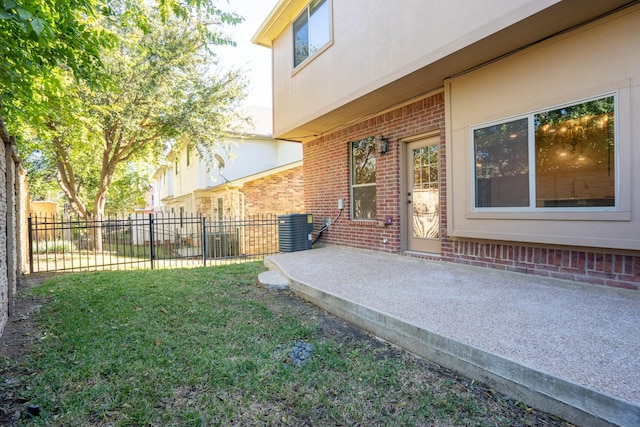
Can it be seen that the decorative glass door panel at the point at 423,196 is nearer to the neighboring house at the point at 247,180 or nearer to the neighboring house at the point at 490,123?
the neighboring house at the point at 490,123

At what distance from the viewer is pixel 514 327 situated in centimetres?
299

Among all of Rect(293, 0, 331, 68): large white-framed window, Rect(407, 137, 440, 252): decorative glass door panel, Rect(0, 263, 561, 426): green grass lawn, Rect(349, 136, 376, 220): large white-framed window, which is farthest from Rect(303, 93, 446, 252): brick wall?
Rect(0, 263, 561, 426): green grass lawn

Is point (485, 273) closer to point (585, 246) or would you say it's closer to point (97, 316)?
point (585, 246)

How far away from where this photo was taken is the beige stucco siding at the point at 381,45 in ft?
13.6

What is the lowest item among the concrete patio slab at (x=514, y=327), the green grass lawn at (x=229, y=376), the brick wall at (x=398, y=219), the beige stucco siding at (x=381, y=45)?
the green grass lawn at (x=229, y=376)

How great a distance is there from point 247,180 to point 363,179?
6.97 meters

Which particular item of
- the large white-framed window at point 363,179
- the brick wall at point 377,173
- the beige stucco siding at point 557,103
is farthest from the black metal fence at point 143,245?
the beige stucco siding at point 557,103

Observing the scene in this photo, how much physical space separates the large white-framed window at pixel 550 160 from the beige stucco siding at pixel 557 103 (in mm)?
92

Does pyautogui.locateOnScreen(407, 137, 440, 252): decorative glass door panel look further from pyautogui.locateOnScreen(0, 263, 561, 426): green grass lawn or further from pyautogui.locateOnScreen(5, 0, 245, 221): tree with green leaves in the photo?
pyautogui.locateOnScreen(5, 0, 245, 221): tree with green leaves

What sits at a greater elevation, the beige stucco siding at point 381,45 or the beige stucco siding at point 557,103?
the beige stucco siding at point 381,45

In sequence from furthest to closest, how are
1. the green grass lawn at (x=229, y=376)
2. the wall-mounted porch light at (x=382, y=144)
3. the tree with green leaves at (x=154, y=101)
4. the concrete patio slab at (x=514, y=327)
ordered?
the tree with green leaves at (x=154, y=101), the wall-mounted porch light at (x=382, y=144), the green grass lawn at (x=229, y=376), the concrete patio slab at (x=514, y=327)

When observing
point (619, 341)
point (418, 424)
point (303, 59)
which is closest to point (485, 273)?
point (619, 341)

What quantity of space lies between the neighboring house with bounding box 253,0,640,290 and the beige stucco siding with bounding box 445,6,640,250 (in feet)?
0.04

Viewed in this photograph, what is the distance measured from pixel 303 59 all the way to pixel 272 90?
1611mm
